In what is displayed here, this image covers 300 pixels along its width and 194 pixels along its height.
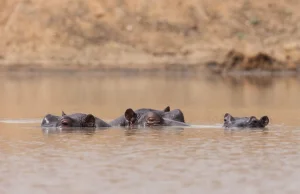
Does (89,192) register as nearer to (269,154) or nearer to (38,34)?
(269,154)

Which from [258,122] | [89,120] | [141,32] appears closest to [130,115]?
[89,120]

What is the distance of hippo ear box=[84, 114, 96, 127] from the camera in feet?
50.4

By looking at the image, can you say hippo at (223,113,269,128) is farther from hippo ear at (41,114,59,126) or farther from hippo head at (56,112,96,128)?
hippo ear at (41,114,59,126)

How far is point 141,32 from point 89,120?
30.2 metres

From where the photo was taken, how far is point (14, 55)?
145ft

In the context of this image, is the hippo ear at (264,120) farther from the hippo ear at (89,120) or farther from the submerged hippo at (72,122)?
the hippo ear at (89,120)

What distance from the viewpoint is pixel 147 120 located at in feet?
51.4

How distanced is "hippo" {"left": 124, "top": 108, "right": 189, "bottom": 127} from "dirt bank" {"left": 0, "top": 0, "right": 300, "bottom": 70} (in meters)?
26.5

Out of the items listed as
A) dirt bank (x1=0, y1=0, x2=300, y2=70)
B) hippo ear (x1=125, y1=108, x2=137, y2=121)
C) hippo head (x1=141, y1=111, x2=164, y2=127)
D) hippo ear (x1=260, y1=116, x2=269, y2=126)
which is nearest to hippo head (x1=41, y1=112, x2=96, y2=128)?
hippo ear (x1=125, y1=108, x2=137, y2=121)

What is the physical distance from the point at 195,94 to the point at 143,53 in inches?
662

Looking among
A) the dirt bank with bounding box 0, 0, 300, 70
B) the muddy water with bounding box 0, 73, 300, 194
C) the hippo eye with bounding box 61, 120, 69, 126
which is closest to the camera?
the muddy water with bounding box 0, 73, 300, 194

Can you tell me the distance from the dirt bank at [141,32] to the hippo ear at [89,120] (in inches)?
1062

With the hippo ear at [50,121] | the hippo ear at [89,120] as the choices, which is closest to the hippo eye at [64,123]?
the hippo ear at [50,121]

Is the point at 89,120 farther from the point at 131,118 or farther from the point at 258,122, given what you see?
the point at 258,122
